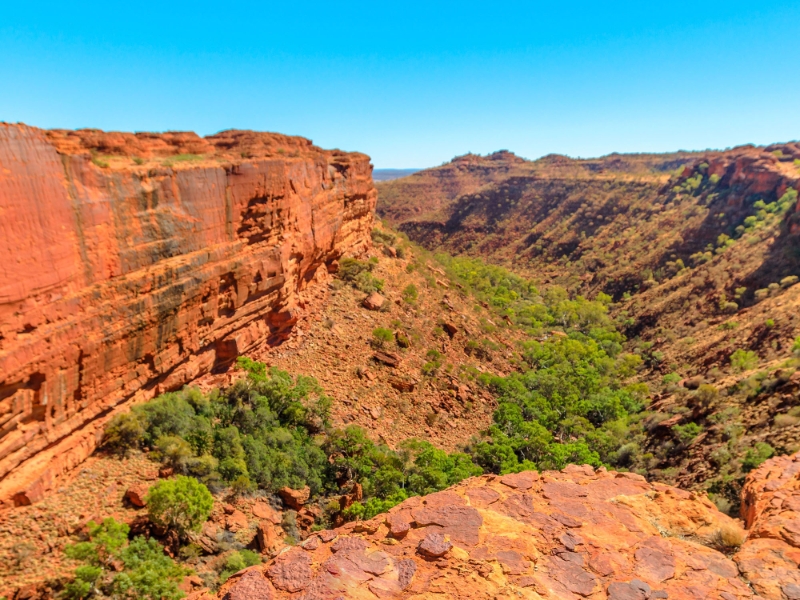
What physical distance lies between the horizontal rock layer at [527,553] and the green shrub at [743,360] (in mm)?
22152

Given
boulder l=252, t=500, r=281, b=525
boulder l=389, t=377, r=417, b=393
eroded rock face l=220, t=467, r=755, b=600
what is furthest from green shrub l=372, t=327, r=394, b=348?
eroded rock face l=220, t=467, r=755, b=600

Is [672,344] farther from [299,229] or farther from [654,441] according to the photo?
[299,229]

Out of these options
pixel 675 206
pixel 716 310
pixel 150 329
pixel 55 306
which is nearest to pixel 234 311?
pixel 150 329

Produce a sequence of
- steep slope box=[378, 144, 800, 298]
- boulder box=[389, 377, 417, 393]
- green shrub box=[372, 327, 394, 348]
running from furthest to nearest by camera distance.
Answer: steep slope box=[378, 144, 800, 298] < green shrub box=[372, 327, 394, 348] < boulder box=[389, 377, 417, 393]

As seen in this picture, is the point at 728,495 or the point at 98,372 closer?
the point at 98,372

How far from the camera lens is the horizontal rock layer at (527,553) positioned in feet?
17.8

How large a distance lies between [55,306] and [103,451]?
448 centimetres

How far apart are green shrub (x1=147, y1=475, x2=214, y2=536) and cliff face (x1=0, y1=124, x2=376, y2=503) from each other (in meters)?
2.65

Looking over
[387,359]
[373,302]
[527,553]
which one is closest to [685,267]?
[373,302]

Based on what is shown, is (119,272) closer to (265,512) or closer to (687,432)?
(265,512)

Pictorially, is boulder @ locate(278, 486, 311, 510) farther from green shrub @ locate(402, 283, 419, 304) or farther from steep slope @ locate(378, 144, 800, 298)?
steep slope @ locate(378, 144, 800, 298)

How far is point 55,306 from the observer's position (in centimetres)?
1181

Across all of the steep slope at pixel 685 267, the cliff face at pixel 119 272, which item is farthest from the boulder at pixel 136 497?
the steep slope at pixel 685 267

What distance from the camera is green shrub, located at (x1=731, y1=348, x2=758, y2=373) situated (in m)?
25.7
